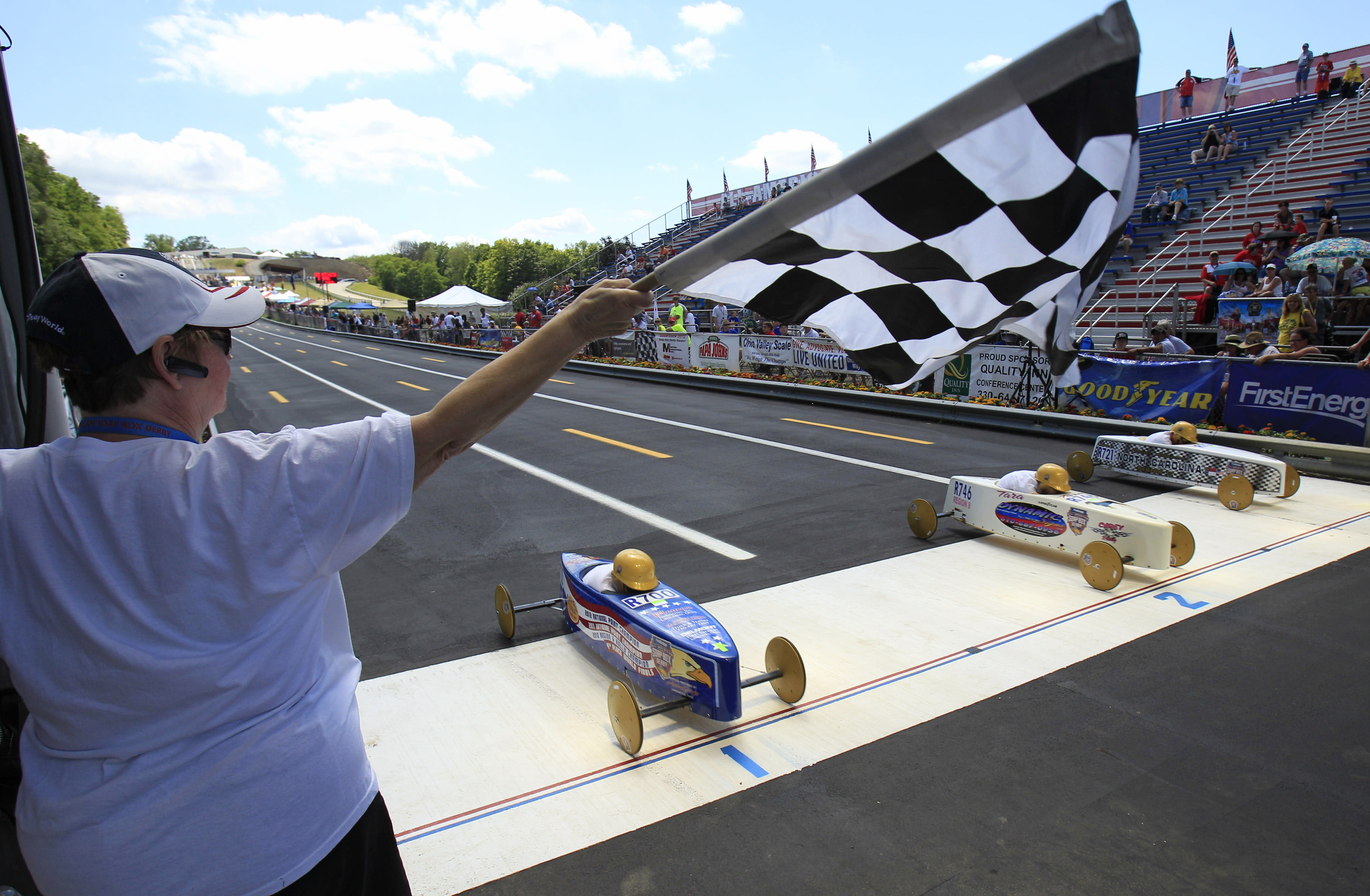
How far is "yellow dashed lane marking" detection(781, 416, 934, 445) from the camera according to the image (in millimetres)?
13281

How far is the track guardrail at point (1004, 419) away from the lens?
32.7 feet

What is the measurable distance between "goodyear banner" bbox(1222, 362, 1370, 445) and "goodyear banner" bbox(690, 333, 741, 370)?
13138 mm

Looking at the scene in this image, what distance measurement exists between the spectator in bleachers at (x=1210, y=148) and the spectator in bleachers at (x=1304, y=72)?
5096 millimetres

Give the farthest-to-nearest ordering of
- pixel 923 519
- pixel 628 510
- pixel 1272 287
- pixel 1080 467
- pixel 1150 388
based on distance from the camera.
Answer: pixel 1272 287 < pixel 1150 388 < pixel 1080 467 < pixel 628 510 < pixel 923 519

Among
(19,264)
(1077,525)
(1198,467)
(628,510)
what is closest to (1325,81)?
(1198,467)

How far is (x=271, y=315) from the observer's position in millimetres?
110438

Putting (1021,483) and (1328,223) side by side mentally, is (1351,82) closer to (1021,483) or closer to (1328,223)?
(1328,223)

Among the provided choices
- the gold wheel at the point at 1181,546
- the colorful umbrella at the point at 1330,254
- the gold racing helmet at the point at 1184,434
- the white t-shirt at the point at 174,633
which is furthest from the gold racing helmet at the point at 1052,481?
the colorful umbrella at the point at 1330,254

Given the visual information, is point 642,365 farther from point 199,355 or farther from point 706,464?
point 199,355

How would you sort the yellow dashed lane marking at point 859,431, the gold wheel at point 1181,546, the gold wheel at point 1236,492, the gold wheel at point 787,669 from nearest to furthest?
the gold wheel at point 787,669 < the gold wheel at point 1181,546 < the gold wheel at point 1236,492 < the yellow dashed lane marking at point 859,431

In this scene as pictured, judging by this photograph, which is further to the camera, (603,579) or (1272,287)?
(1272,287)

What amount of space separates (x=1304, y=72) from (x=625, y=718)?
3714cm

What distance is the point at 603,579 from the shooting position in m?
5.48

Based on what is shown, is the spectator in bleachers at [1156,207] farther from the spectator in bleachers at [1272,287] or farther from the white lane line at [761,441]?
the white lane line at [761,441]
